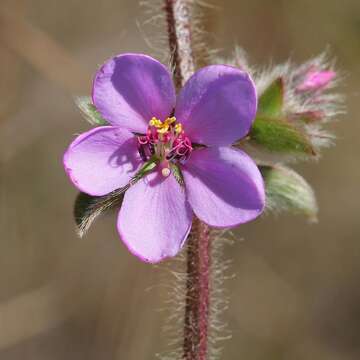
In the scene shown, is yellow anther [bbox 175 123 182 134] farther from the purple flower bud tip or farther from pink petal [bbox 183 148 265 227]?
the purple flower bud tip

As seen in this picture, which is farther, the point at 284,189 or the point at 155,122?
the point at 284,189

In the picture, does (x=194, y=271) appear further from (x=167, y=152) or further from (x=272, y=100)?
(x=272, y=100)

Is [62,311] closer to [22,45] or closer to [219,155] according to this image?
[22,45]

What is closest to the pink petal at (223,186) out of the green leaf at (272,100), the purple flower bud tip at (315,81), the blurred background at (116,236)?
the green leaf at (272,100)

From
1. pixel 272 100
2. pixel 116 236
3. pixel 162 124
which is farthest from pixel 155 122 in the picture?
pixel 116 236

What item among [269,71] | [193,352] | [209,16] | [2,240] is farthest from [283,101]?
[2,240]
